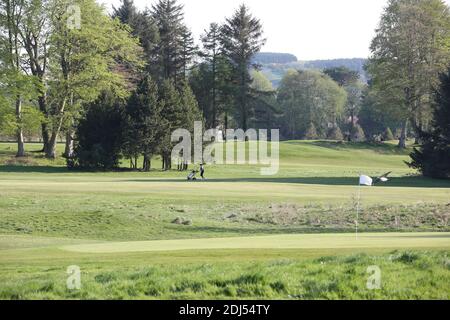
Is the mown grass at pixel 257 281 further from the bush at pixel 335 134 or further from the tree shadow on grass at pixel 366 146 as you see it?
the bush at pixel 335 134

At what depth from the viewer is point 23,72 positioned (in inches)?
2544

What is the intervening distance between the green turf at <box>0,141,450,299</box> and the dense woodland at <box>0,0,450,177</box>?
4000mm

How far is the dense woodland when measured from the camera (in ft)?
192

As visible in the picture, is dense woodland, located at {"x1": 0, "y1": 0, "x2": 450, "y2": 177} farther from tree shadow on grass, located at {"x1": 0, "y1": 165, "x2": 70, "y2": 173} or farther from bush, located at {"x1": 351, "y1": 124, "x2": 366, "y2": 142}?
bush, located at {"x1": 351, "y1": 124, "x2": 366, "y2": 142}

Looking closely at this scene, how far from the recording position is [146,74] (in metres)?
66.2

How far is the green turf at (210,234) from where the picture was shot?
10414 mm

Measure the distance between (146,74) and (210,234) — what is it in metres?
43.1

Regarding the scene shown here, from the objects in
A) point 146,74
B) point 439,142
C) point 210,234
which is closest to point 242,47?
point 146,74

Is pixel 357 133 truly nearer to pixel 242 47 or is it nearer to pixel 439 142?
pixel 242 47

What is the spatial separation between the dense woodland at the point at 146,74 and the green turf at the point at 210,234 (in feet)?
13.1

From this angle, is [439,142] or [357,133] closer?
[439,142]

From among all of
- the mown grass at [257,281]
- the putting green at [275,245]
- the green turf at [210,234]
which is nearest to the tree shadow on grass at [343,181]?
the green turf at [210,234]

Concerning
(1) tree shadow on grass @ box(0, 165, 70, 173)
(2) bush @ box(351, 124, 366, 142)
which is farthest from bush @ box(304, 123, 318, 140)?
(1) tree shadow on grass @ box(0, 165, 70, 173)
